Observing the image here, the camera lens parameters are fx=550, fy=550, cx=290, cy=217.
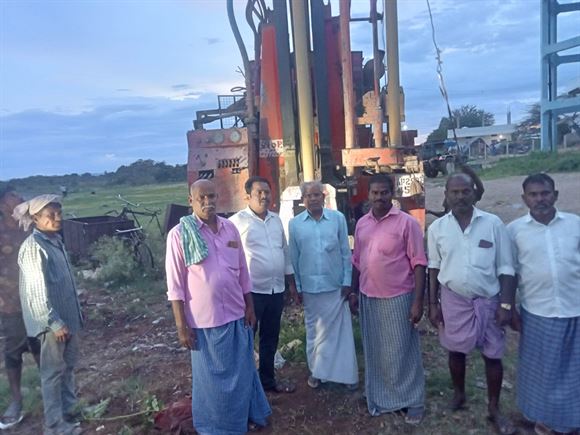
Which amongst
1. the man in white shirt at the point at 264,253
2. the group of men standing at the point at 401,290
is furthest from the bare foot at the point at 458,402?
the man in white shirt at the point at 264,253

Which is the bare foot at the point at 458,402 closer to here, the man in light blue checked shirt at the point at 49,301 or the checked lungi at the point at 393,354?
the checked lungi at the point at 393,354

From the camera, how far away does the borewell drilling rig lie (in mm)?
5379

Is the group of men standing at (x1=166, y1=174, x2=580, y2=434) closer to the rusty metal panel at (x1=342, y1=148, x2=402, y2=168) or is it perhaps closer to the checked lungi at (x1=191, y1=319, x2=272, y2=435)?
the checked lungi at (x1=191, y1=319, x2=272, y2=435)

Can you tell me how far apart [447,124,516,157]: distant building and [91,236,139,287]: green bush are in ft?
132

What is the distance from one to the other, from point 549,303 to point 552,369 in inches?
16.1

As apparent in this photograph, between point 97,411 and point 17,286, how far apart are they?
3.67 feet

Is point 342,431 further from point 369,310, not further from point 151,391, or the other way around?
point 151,391

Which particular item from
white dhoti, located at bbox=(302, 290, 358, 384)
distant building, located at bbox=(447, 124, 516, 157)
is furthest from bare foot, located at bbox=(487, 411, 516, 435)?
distant building, located at bbox=(447, 124, 516, 157)

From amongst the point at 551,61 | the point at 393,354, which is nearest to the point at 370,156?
the point at 393,354

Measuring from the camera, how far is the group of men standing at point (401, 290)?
3.30 metres

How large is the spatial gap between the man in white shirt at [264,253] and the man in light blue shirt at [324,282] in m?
0.12

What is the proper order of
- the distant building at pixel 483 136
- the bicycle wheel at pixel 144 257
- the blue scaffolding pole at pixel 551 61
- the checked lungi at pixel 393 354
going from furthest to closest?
the distant building at pixel 483 136
the blue scaffolding pole at pixel 551 61
the bicycle wheel at pixel 144 257
the checked lungi at pixel 393 354

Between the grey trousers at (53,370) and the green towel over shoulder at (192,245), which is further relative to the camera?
the grey trousers at (53,370)

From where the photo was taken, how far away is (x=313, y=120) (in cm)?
552
